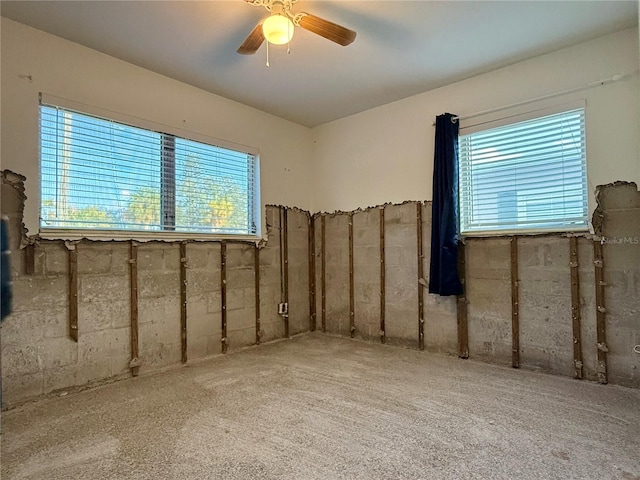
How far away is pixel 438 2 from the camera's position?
2.36 metres

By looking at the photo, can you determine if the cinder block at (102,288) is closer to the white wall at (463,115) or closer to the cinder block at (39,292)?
the cinder block at (39,292)

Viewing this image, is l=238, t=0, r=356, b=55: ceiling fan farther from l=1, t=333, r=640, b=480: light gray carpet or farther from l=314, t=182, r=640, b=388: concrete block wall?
l=1, t=333, r=640, b=480: light gray carpet

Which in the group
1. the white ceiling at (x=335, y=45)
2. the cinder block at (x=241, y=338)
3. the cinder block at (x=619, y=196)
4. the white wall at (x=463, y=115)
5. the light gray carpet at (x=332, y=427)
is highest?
the white ceiling at (x=335, y=45)

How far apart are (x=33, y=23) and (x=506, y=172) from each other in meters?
3.91

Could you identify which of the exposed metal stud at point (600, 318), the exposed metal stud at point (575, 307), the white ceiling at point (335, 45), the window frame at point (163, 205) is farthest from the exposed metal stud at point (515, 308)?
the window frame at point (163, 205)

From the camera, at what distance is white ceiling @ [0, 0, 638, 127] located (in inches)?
94.3

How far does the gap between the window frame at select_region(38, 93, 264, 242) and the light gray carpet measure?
1.19 m

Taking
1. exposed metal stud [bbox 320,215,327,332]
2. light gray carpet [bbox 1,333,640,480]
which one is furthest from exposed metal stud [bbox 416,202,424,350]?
exposed metal stud [bbox 320,215,327,332]

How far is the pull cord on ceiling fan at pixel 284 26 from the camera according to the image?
2059 mm

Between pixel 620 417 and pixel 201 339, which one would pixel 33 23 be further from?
pixel 620 417

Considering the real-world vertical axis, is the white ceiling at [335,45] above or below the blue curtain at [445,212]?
above

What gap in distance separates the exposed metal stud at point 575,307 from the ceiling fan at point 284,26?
7.77ft

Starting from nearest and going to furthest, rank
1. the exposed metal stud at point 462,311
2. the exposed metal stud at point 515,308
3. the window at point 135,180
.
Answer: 1. the window at point 135,180
2. the exposed metal stud at point 515,308
3. the exposed metal stud at point 462,311

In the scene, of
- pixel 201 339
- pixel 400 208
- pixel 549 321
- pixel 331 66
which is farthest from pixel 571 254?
pixel 201 339
